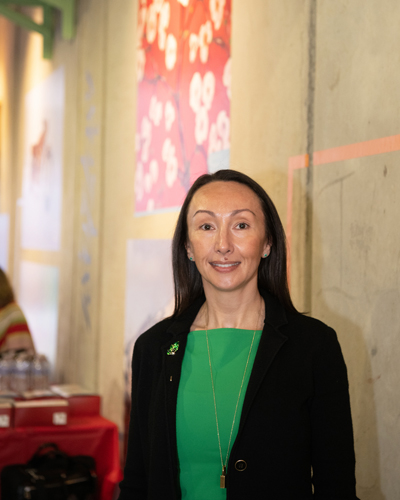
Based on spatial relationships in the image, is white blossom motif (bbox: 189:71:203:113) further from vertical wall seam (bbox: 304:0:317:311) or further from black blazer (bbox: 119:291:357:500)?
black blazer (bbox: 119:291:357:500)

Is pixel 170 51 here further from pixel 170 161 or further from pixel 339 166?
pixel 339 166

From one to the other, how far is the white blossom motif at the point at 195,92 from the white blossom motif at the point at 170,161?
29cm

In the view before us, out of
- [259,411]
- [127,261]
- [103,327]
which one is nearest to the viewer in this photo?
[259,411]

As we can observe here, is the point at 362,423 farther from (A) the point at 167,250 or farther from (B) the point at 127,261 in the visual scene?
(B) the point at 127,261

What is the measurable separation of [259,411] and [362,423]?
627mm

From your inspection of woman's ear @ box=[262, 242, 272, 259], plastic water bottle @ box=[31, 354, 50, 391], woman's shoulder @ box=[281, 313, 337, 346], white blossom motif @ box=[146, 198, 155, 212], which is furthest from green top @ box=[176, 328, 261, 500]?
plastic water bottle @ box=[31, 354, 50, 391]

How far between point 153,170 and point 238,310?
75.7 inches

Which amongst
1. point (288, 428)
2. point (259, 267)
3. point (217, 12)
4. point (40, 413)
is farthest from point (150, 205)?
point (288, 428)

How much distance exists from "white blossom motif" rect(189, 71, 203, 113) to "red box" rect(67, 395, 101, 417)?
189 centimetres

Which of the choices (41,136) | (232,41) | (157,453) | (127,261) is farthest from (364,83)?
(41,136)

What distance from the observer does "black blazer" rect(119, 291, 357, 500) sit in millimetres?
1392

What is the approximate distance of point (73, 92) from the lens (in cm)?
470

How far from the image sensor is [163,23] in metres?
3.32

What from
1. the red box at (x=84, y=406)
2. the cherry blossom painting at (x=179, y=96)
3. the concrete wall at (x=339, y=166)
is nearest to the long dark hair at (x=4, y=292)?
the red box at (x=84, y=406)
